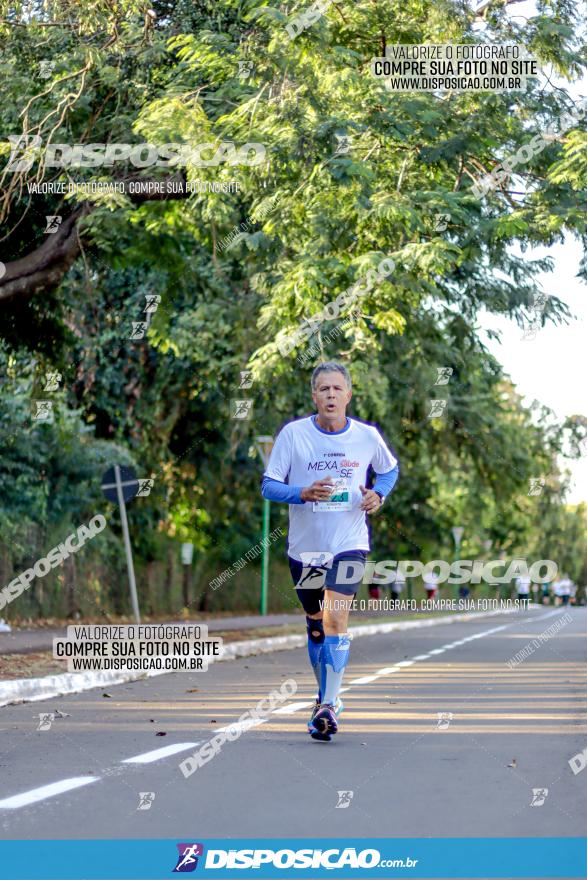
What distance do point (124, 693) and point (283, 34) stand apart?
6.69 metres

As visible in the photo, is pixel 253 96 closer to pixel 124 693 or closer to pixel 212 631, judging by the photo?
pixel 124 693

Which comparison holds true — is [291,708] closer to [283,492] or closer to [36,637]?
[283,492]

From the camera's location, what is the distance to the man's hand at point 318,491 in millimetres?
8992

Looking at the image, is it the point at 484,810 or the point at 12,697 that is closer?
the point at 484,810

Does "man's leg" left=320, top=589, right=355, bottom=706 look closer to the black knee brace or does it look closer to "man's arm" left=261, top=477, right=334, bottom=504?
the black knee brace

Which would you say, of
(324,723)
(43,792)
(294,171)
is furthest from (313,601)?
(294,171)

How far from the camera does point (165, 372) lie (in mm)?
29156

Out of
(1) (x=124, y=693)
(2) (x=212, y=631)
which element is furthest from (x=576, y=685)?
(2) (x=212, y=631)

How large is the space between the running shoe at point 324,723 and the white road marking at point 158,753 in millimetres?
706

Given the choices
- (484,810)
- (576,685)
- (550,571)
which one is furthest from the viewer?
(550,571)

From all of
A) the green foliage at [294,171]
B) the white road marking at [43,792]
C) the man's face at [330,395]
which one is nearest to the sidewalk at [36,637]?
the green foliage at [294,171]

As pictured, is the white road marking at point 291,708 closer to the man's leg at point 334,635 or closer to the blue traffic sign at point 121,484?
the man's leg at point 334,635

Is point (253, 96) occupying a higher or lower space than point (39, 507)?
higher

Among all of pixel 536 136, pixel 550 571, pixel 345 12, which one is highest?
pixel 345 12
